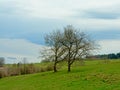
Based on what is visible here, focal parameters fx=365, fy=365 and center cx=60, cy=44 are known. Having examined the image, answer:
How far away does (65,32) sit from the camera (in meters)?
69.0

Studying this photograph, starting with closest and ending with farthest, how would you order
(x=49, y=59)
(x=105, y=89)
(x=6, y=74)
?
(x=105, y=89) → (x=49, y=59) → (x=6, y=74)

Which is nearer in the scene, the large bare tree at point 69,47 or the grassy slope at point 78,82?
the grassy slope at point 78,82

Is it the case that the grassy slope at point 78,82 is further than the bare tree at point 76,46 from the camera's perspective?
No

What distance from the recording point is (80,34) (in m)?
67.5

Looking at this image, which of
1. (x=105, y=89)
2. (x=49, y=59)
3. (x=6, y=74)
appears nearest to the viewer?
(x=105, y=89)

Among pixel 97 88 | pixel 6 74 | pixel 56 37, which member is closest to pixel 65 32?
pixel 56 37

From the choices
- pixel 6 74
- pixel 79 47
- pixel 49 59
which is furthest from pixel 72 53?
pixel 6 74

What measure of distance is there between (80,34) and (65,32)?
3162 mm

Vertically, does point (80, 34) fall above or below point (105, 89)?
above

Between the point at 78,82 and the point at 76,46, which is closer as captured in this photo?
the point at 78,82

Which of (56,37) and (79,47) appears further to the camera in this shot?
(56,37)

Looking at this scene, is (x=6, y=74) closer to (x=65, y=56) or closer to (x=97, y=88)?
(x=65, y=56)

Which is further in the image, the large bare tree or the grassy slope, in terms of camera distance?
the large bare tree

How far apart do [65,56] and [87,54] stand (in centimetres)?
465
